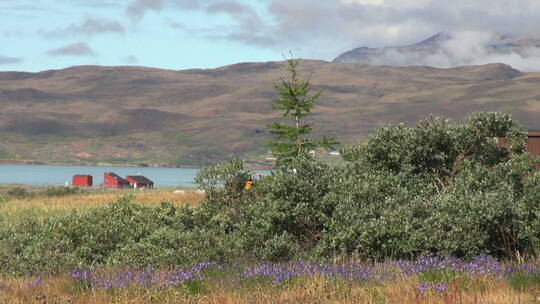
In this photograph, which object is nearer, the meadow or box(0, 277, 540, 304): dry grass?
box(0, 277, 540, 304): dry grass

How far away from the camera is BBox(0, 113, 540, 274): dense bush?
1340cm

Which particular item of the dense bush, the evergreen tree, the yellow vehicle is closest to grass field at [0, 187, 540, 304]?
the dense bush

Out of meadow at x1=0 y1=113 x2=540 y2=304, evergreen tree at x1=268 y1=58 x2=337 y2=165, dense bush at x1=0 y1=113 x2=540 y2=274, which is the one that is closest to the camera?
meadow at x1=0 y1=113 x2=540 y2=304

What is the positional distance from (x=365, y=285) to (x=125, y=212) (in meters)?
11.0

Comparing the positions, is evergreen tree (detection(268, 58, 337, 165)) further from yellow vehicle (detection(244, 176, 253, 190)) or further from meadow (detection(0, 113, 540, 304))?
yellow vehicle (detection(244, 176, 253, 190))

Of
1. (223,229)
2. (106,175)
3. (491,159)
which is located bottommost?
(106,175)

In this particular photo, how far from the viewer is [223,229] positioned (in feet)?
56.6

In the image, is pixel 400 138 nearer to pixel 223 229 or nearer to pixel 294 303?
pixel 223 229

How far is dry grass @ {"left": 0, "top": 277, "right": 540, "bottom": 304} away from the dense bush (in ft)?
10.7

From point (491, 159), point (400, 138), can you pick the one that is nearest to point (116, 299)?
point (400, 138)

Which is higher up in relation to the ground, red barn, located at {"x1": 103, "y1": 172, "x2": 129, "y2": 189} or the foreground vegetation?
the foreground vegetation

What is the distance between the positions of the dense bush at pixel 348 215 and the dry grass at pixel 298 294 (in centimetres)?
327

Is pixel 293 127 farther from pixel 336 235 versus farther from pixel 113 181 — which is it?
pixel 113 181

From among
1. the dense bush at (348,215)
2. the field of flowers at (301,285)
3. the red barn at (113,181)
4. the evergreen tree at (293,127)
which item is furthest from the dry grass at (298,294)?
the red barn at (113,181)
